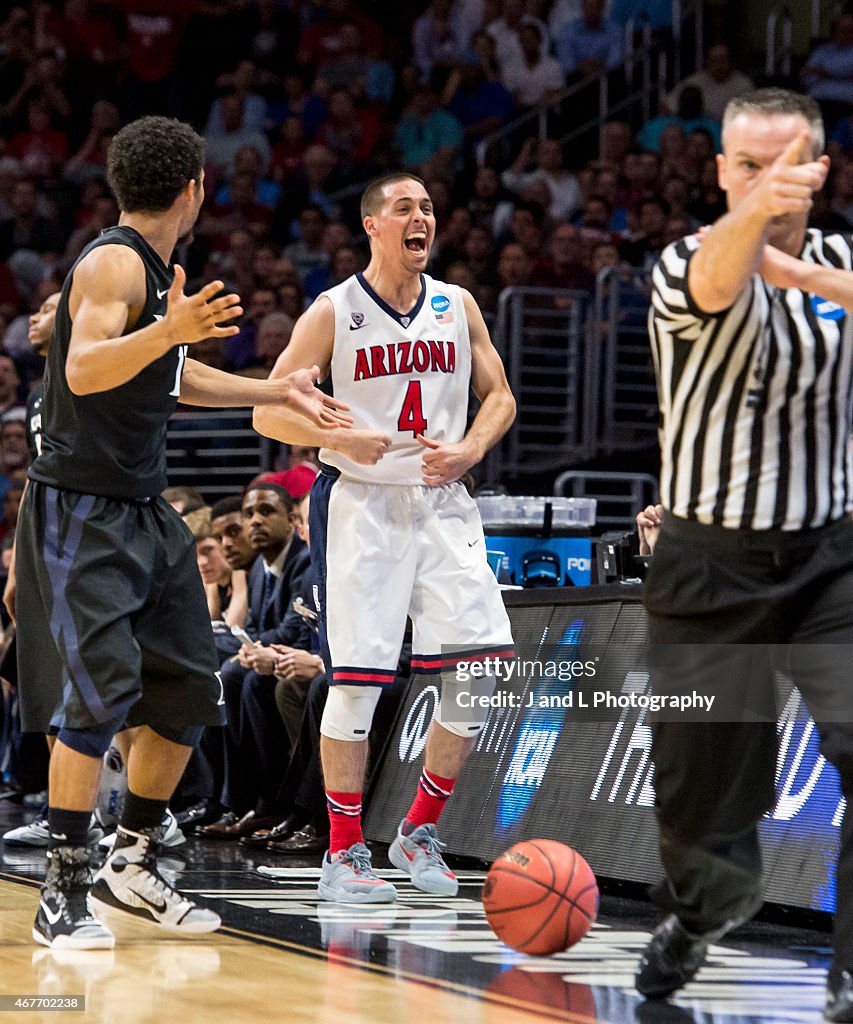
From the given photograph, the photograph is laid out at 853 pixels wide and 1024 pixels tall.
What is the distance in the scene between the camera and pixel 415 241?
6.03 m

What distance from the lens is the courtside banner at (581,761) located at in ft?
16.7

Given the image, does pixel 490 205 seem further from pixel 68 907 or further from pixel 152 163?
pixel 68 907

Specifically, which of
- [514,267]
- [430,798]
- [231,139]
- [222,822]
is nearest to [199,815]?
[222,822]

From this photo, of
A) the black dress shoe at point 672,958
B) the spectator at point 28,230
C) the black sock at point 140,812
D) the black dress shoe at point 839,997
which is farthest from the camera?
the spectator at point 28,230

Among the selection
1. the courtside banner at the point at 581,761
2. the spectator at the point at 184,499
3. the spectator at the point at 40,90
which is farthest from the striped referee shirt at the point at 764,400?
the spectator at the point at 40,90

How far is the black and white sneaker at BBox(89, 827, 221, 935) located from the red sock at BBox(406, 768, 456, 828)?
1296 millimetres

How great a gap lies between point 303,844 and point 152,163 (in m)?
3.43

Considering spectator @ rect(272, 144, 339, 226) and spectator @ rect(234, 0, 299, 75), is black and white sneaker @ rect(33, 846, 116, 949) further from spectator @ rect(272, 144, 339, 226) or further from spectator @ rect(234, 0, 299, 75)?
spectator @ rect(234, 0, 299, 75)

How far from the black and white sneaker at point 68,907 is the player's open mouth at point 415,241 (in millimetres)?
2611

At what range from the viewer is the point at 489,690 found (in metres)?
5.96

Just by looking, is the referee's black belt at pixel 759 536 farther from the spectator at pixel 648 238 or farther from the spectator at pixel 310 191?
the spectator at pixel 310 191

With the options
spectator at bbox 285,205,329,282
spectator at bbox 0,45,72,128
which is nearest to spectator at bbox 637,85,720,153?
spectator at bbox 285,205,329,282

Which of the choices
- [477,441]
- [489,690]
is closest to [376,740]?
[489,690]

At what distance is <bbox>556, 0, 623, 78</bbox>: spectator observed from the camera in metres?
15.3
